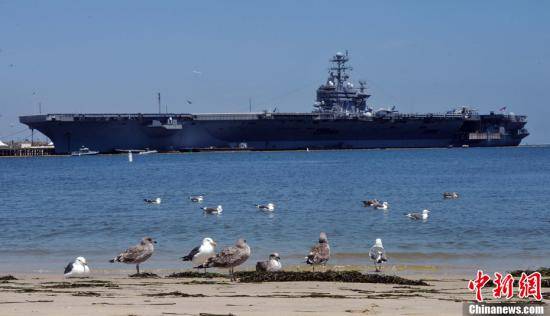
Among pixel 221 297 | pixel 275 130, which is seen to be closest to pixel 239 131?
pixel 275 130

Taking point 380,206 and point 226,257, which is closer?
point 226,257

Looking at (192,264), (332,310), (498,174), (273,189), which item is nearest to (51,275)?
(192,264)

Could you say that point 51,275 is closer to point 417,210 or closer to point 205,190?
point 417,210

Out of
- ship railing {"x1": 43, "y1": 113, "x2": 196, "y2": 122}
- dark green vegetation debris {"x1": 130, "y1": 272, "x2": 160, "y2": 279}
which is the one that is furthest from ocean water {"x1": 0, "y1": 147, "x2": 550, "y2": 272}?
ship railing {"x1": 43, "y1": 113, "x2": 196, "y2": 122}

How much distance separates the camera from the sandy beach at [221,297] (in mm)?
9422

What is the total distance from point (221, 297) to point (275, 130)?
317 ft

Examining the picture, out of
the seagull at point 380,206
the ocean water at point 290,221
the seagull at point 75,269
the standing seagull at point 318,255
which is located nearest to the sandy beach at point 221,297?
the seagull at point 75,269

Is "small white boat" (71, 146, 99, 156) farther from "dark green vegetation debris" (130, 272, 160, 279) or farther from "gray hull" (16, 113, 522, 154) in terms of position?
"dark green vegetation debris" (130, 272, 160, 279)

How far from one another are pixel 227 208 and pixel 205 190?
37.9 ft

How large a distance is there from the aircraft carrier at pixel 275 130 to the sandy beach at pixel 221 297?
285 ft

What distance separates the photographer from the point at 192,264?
16.5 metres

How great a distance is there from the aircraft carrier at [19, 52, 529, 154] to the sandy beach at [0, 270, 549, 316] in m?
86.9

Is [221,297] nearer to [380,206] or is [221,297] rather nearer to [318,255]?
[318,255]

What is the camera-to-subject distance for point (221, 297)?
1087 centimetres
